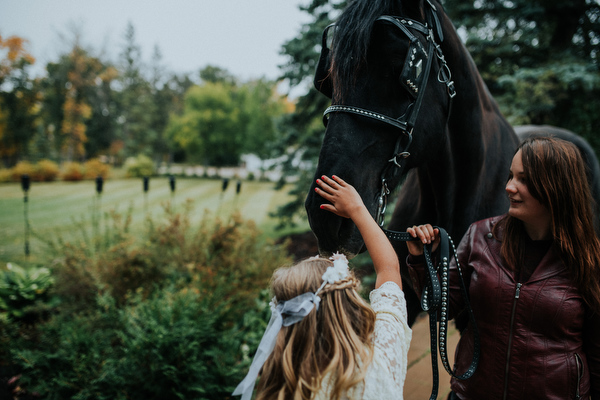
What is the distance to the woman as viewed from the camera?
Result: 1.34 m

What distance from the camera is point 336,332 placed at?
48.4 inches

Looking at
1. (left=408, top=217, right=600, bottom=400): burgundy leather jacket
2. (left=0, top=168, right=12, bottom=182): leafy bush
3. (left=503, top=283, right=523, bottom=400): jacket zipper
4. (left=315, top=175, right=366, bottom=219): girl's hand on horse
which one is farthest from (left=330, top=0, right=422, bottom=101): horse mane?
(left=0, top=168, right=12, bottom=182): leafy bush

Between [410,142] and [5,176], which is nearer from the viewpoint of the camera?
[410,142]

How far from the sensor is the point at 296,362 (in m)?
1.25

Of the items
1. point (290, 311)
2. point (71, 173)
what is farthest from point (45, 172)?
point (290, 311)

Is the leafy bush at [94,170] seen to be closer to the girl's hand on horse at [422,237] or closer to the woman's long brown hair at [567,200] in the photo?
the girl's hand on horse at [422,237]

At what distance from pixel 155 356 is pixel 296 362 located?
1.95m

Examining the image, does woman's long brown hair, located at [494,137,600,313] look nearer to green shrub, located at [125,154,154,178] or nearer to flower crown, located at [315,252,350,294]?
flower crown, located at [315,252,350,294]

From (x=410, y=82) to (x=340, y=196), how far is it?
0.61m

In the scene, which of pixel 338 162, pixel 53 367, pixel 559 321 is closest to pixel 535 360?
pixel 559 321

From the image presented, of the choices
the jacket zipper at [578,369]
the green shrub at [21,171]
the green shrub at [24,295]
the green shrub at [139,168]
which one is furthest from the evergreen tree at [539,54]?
the green shrub at [139,168]

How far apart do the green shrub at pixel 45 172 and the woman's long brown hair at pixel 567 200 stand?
22.2m

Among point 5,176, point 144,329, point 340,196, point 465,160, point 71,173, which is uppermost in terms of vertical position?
point 465,160

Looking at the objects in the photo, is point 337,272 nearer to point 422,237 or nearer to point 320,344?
point 320,344
